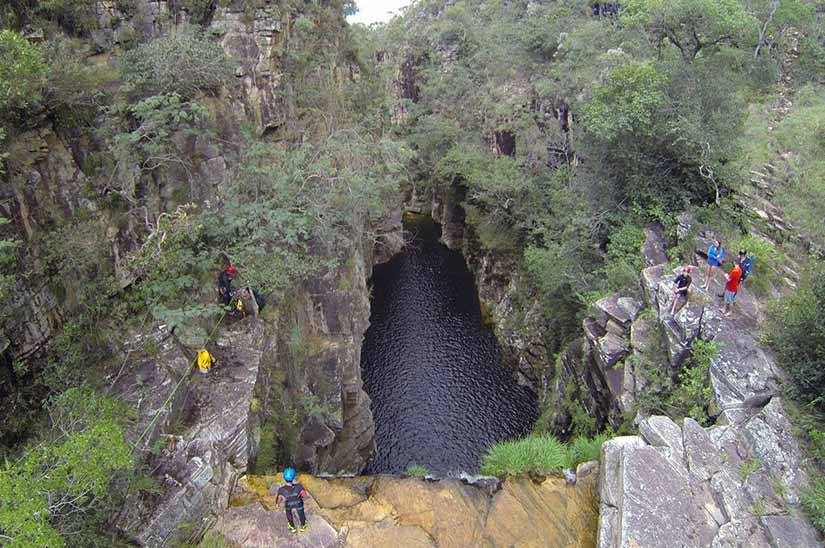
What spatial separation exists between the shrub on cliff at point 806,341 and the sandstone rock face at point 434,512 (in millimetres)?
4693

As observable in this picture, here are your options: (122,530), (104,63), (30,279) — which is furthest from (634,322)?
(104,63)

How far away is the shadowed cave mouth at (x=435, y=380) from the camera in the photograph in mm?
24016

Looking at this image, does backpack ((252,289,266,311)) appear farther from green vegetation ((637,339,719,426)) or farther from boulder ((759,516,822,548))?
boulder ((759,516,822,548))

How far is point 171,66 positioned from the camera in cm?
1308

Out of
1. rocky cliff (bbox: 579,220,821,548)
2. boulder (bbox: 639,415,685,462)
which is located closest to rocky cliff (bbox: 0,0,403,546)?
rocky cliff (bbox: 579,220,821,548)

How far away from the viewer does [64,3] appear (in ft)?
41.2

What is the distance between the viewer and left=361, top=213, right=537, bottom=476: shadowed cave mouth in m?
24.0

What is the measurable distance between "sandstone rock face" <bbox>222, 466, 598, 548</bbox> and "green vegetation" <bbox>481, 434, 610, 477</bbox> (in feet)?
1.17

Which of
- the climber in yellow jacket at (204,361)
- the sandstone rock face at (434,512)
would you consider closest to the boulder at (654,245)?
the sandstone rock face at (434,512)

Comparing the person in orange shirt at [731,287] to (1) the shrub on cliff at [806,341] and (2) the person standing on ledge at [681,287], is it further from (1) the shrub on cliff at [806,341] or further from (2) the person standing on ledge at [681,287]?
(1) the shrub on cliff at [806,341]

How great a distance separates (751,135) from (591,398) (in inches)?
474

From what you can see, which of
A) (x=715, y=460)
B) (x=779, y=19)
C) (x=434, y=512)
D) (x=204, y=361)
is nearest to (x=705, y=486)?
(x=715, y=460)

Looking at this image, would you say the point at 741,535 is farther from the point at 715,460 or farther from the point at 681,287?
the point at 681,287

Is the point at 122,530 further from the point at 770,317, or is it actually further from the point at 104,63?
the point at 770,317
